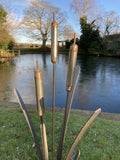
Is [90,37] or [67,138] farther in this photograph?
[90,37]

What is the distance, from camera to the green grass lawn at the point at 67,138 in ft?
5.89

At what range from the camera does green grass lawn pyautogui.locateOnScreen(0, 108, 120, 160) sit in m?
1.79

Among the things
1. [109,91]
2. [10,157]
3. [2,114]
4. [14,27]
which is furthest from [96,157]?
[14,27]

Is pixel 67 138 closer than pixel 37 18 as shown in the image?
Yes

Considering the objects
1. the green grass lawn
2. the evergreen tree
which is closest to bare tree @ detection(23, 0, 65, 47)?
the evergreen tree

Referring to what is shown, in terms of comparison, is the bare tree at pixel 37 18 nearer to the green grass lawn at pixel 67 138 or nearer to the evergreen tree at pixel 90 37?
the evergreen tree at pixel 90 37

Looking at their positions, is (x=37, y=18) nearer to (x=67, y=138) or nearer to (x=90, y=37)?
(x=90, y=37)

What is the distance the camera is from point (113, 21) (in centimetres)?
1914

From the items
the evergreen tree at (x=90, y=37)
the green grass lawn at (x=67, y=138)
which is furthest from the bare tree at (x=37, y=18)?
the green grass lawn at (x=67, y=138)

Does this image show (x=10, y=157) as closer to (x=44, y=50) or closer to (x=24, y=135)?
(x=24, y=135)

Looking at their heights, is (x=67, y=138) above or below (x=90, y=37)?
below

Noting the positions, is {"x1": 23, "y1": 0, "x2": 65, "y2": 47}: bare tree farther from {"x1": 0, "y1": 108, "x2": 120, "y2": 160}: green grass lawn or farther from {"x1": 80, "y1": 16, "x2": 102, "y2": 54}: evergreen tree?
{"x1": 0, "y1": 108, "x2": 120, "y2": 160}: green grass lawn

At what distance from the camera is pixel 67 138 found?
6.95 feet

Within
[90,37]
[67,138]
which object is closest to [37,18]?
[90,37]
